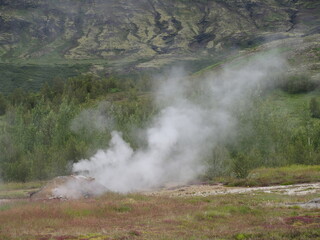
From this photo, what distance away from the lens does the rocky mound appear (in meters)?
39.3

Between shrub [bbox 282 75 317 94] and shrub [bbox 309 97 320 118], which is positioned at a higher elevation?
shrub [bbox 282 75 317 94]

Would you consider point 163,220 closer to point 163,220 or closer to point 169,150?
point 163,220

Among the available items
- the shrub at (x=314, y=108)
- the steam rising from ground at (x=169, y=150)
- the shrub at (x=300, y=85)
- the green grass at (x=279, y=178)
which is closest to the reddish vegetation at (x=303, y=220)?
the green grass at (x=279, y=178)

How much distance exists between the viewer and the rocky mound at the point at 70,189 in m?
39.3

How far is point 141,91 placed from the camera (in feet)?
593

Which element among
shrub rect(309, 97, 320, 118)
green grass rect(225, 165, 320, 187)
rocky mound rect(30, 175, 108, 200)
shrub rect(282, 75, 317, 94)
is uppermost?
shrub rect(282, 75, 317, 94)

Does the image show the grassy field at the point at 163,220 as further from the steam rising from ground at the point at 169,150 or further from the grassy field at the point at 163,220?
the steam rising from ground at the point at 169,150

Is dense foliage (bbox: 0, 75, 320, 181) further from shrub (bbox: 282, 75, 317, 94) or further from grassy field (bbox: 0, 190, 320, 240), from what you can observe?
grassy field (bbox: 0, 190, 320, 240)

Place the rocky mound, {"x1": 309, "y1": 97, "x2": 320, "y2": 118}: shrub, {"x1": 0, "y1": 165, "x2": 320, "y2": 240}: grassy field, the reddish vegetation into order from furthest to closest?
{"x1": 309, "y1": 97, "x2": 320, "y2": 118}: shrub → the rocky mound → the reddish vegetation → {"x1": 0, "y1": 165, "x2": 320, "y2": 240}: grassy field

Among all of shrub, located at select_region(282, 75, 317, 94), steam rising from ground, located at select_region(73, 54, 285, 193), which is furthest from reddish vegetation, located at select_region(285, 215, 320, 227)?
shrub, located at select_region(282, 75, 317, 94)

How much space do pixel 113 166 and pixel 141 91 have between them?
128588 millimetres

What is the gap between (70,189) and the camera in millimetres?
40188

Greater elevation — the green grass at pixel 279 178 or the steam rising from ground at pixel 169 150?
the steam rising from ground at pixel 169 150

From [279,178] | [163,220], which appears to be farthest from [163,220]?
[279,178]
